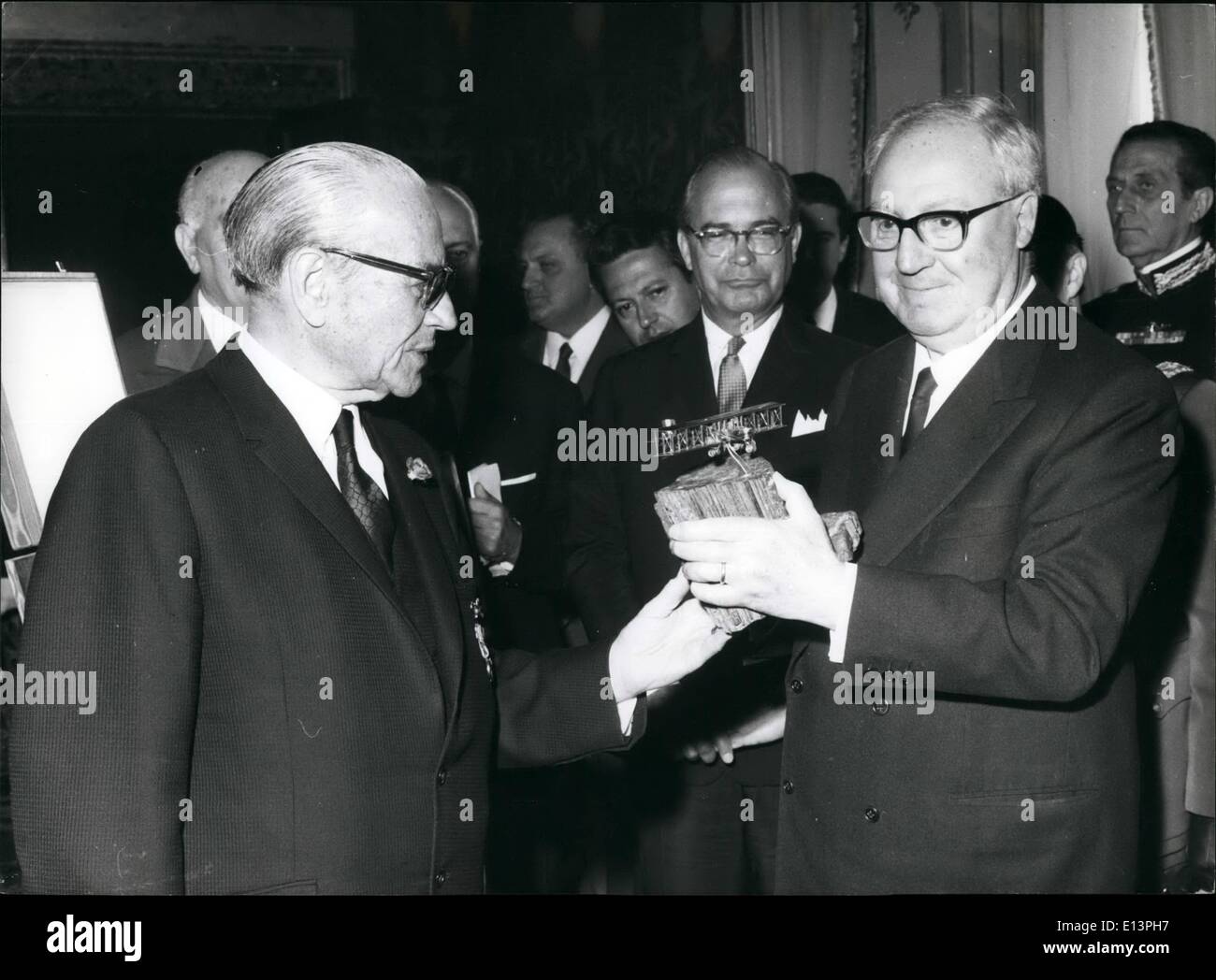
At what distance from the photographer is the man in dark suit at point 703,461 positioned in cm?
331

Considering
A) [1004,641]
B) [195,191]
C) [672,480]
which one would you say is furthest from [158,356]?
[1004,641]

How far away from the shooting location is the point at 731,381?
3.44m

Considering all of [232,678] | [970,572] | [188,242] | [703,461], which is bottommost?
[232,678]

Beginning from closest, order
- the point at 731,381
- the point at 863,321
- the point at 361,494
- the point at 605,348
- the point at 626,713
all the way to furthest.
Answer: the point at 361,494, the point at 626,713, the point at 731,381, the point at 863,321, the point at 605,348

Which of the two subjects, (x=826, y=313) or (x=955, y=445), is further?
(x=826, y=313)

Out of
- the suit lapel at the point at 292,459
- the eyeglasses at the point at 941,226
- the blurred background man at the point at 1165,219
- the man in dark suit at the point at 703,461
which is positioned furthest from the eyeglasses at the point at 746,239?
the suit lapel at the point at 292,459

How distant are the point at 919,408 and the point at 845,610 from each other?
1.69 feet

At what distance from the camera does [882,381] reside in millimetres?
2604

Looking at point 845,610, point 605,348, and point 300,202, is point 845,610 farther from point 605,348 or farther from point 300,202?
point 605,348

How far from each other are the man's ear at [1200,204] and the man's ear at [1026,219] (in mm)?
1821

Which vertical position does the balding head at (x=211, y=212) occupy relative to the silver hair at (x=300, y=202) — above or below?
above

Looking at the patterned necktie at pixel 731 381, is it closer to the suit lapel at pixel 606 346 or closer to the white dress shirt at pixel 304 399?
the white dress shirt at pixel 304 399

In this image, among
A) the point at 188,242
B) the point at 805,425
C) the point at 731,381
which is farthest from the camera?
the point at 188,242
